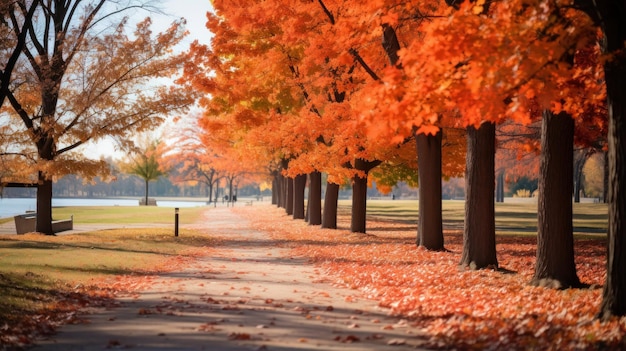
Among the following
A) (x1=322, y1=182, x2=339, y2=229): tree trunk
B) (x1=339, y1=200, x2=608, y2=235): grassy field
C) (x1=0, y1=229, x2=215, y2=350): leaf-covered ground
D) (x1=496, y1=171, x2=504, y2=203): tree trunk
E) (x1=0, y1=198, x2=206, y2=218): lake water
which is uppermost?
(x1=496, y1=171, x2=504, y2=203): tree trunk

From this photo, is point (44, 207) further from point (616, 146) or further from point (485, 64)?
point (616, 146)

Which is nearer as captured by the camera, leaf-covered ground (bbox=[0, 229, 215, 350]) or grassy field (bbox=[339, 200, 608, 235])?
leaf-covered ground (bbox=[0, 229, 215, 350])

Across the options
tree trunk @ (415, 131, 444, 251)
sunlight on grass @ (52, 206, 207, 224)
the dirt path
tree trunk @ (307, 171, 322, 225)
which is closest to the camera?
the dirt path

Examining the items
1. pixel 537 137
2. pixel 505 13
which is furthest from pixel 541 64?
pixel 537 137

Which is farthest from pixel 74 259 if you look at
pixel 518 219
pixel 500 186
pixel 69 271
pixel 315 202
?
pixel 500 186

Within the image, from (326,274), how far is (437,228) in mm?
6285

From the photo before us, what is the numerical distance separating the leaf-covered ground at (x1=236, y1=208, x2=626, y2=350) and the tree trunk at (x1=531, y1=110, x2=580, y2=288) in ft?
1.64

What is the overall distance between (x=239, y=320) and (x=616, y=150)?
18.3 ft

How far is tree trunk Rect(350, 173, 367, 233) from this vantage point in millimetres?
28188

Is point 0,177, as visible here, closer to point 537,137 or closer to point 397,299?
point 397,299

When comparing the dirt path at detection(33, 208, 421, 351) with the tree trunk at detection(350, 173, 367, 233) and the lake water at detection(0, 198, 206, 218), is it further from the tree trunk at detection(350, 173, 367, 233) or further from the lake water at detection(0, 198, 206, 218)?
the lake water at detection(0, 198, 206, 218)

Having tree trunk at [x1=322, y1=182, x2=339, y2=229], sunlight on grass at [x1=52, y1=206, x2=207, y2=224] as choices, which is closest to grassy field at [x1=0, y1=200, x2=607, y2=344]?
tree trunk at [x1=322, y1=182, x2=339, y2=229]

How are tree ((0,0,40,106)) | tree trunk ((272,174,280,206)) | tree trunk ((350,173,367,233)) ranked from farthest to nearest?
tree trunk ((272,174,280,206)), tree trunk ((350,173,367,233)), tree ((0,0,40,106))

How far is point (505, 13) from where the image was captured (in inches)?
357
